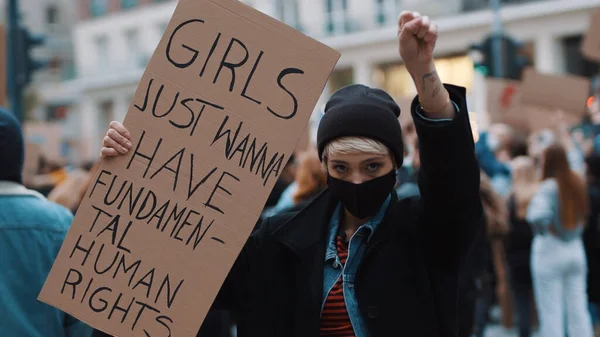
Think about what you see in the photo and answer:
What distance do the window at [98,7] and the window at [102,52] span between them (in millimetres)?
1243

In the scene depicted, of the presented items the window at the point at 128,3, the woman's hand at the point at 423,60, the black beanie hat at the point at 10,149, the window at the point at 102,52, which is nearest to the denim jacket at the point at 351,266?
the woman's hand at the point at 423,60

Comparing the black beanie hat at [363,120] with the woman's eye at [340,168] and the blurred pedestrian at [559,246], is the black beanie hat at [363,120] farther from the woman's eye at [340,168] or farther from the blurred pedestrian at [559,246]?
the blurred pedestrian at [559,246]

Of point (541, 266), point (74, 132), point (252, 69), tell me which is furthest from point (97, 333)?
point (74, 132)

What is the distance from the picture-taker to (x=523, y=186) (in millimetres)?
7816

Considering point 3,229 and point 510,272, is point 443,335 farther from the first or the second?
point 510,272

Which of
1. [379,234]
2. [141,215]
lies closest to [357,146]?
[379,234]

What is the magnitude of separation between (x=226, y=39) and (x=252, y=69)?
118 millimetres

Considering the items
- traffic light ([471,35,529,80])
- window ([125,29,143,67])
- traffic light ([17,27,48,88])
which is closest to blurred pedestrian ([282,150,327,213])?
traffic light ([17,27,48,88])

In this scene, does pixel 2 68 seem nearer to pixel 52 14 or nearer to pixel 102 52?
pixel 102 52

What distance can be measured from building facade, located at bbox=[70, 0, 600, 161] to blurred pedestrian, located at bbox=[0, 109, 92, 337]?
2285 cm

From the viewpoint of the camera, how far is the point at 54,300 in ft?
9.15

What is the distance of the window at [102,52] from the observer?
49247 millimetres

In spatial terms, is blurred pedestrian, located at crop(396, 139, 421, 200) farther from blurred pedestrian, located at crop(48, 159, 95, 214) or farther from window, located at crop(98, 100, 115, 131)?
window, located at crop(98, 100, 115, 131)

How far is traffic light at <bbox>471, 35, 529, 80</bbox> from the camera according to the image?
1438 centimetres
